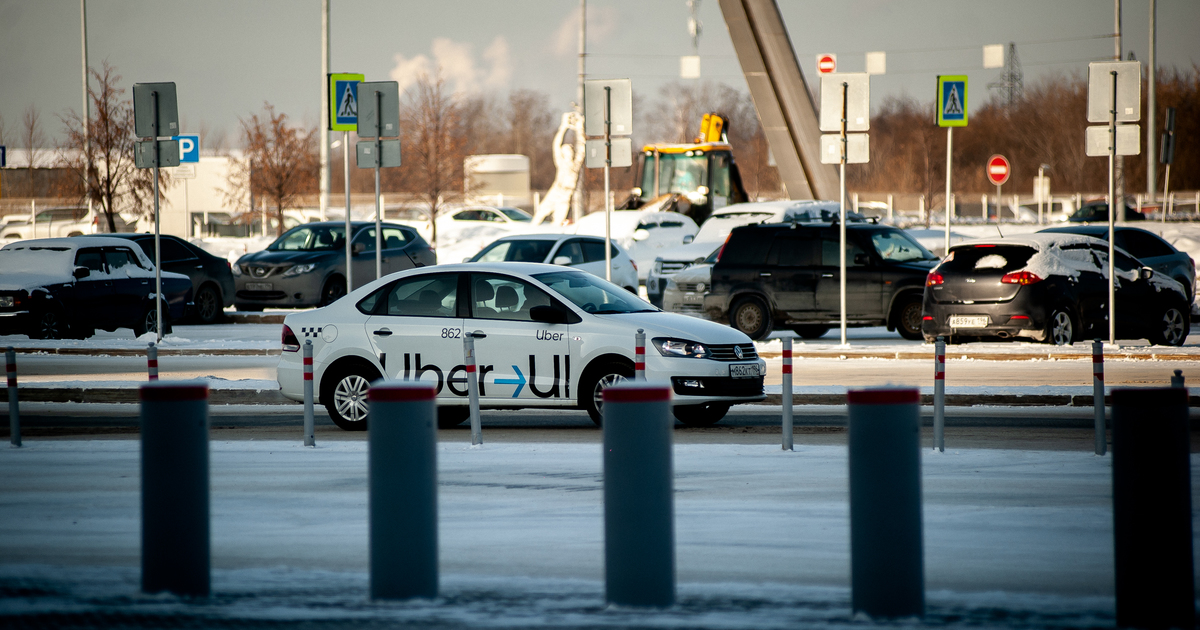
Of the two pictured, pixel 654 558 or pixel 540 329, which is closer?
pixel 654 558

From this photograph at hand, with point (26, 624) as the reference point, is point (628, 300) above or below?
above

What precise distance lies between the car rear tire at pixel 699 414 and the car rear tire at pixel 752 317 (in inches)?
346

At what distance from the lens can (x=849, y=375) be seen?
15953 mm

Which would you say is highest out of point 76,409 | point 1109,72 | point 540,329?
point 1109,72

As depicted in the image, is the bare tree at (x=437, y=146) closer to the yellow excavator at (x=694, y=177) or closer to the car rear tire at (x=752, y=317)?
the yellow excavator at (x=694, y=177)

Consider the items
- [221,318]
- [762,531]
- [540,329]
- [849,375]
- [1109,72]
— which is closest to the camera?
[762,531]

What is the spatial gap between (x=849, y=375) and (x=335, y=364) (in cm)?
669

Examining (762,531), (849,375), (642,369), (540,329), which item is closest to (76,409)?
(540,329)

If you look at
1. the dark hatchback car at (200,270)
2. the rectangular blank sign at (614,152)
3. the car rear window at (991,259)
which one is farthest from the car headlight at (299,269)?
the car rear window at (991,259)

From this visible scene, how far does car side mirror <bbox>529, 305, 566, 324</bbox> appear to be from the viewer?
1154 centimetres

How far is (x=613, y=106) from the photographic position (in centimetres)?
1922

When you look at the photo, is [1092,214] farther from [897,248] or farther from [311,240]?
[311,240]

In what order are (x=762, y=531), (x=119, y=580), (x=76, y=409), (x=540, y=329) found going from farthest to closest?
(x=76, y=409), (x=540, y=329), (x=762, y=531), (x=119, y=580)

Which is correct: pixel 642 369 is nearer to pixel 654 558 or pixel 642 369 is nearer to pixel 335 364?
pixel 335 364
